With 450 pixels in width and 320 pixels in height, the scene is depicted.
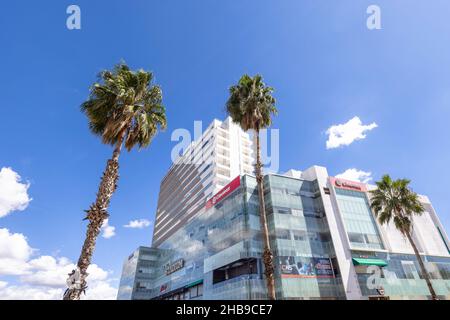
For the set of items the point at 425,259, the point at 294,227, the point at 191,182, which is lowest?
the point at 425,259

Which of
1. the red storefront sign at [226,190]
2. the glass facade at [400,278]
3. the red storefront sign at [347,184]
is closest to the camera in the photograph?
the glass facade at [400,278]

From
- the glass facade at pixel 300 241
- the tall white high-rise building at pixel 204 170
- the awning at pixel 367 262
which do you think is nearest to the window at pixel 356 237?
the awning at pixel 367 262

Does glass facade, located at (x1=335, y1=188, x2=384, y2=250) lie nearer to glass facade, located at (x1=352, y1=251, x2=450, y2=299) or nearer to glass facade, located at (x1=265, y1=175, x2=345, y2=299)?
glass facade, located at (x1=352, y1=251, x2=450, y2=299)

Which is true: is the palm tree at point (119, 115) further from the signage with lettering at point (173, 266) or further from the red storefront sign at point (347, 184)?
the signage with lettering at point (173, 266)

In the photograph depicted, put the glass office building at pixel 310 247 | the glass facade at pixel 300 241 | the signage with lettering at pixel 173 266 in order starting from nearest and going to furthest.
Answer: the glass facade at pixel 300 241
the glass office building at pixel 310 247
the signage with lettering at pixel 173 266

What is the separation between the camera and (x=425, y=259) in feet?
143

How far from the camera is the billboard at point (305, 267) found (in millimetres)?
34406

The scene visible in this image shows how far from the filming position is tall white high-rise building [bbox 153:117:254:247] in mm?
76688

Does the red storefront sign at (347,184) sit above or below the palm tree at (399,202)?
above

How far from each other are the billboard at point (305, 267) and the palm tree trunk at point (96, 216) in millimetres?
28744
